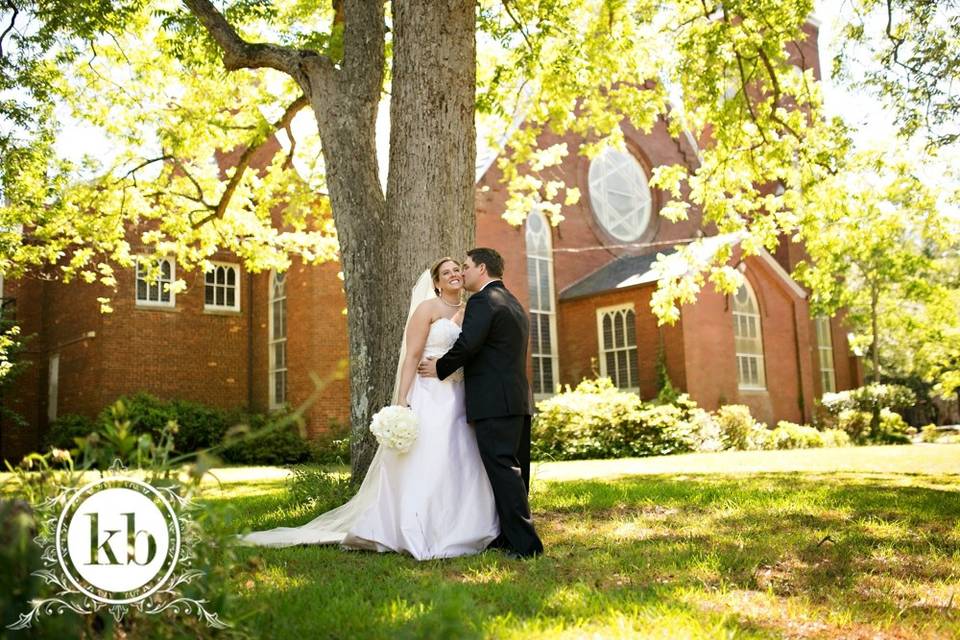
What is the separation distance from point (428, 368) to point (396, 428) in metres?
0.57

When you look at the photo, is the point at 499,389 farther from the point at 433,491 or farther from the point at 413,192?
the point at 413,192

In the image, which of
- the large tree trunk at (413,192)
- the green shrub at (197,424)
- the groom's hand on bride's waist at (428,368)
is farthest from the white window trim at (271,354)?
the groom's hand on bride's waist at (428,368)

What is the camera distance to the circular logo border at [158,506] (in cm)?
284

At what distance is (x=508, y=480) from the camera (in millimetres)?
5832

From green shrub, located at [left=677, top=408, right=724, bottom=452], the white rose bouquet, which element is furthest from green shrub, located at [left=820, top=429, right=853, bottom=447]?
the white rose bouquet

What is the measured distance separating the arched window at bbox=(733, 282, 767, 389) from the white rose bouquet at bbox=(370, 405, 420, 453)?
19.0 metres

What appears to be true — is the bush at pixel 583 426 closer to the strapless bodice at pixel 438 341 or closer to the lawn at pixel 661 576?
the lawn at pixel 661 576

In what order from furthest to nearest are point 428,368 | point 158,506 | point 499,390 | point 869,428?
point 869,428 < point 428,368 < point 499,390 < point 158,506

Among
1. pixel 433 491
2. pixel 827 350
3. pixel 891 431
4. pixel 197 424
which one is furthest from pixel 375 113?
pixel 827 350

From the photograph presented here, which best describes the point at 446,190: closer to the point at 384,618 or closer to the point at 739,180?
the point at 384,618

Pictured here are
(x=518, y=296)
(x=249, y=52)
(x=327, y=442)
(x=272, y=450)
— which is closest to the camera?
(x=249, y=52)

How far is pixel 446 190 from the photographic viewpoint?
310 inches

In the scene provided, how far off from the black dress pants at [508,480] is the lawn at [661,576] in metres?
0.28

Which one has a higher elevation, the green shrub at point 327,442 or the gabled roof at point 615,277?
the gabled roof at point 615,277
